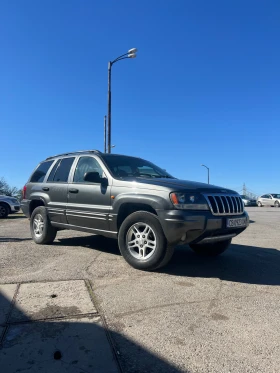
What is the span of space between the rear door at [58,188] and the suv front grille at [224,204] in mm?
2811

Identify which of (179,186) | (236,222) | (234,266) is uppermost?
(179,186)

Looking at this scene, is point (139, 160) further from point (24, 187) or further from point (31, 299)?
point (31, 299)

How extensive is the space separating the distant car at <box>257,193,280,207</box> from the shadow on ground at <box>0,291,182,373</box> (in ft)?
127

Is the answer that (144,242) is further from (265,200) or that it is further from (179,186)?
(265,200)

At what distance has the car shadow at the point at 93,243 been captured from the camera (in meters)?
6.02

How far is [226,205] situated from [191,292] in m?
1.50

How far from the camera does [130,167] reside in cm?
565

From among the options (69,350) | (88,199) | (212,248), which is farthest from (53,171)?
(69,350)

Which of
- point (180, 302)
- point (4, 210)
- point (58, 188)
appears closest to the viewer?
point (180, 302)

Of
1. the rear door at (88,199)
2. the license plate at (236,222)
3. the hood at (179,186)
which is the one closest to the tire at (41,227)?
the rear door at (88,199)

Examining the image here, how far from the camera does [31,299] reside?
327cm

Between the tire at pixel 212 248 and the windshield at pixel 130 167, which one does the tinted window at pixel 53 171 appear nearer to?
the windshield at pixel 130 167

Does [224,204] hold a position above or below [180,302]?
above

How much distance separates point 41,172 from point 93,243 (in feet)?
6.36
